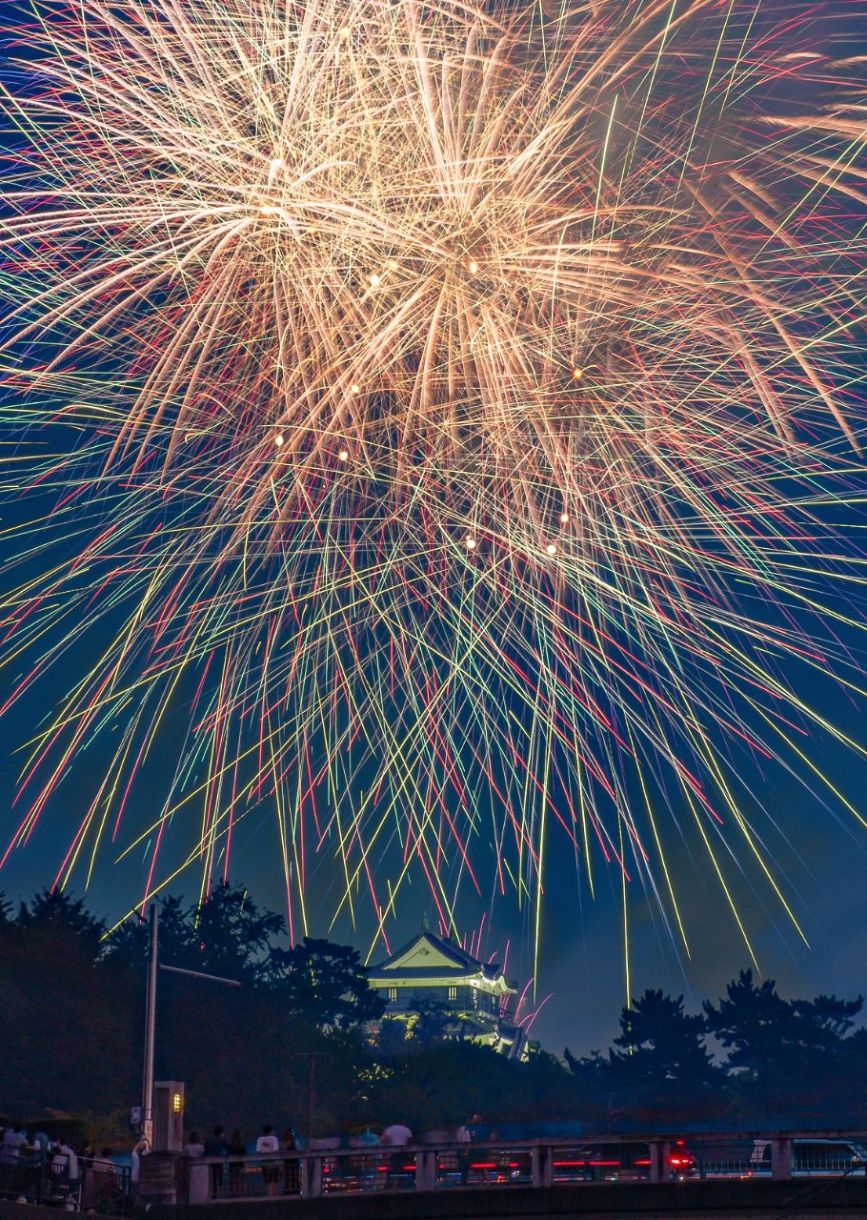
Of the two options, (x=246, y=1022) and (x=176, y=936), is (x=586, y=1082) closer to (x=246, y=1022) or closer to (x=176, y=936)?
(x=176, y=936)

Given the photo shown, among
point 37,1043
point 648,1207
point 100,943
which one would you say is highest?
point 100,943

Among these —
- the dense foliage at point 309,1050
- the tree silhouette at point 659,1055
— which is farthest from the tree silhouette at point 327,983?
the tree silhouette at point 659,1055

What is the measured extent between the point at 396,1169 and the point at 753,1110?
72600 mm

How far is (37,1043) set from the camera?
57312 millimetres

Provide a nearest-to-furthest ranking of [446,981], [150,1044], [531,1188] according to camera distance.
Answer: [531,1188] < [150,1044] < [446,981]

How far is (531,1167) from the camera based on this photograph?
27156 mm

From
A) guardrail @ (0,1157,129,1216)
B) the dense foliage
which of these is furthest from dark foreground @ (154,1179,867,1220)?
the dense foliage

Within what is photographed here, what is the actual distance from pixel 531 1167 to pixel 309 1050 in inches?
2019

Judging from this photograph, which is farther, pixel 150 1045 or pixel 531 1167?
pixel 150 1045

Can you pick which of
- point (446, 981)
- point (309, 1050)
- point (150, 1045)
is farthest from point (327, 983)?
point (446, 981)

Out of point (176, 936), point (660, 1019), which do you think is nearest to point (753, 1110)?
point (660, 1019)

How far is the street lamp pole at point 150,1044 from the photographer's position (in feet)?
88.3

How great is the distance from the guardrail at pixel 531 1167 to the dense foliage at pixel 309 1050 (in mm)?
28060

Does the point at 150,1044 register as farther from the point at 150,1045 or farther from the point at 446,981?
the point at 446,981
